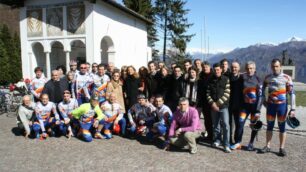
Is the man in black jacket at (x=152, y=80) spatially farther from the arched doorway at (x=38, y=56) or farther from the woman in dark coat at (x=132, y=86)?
the arched doorway at (x=38, y=56)

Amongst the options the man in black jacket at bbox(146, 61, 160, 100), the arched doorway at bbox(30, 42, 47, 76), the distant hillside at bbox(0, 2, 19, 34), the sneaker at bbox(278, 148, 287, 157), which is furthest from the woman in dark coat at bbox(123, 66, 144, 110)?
the distant hillside at bbox(0, 2, 19, 34)

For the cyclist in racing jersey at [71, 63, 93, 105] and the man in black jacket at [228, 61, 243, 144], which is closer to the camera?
the man in black jacket at [228, 61, 243, 144]

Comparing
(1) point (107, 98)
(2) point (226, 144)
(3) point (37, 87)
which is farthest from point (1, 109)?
(2) point (226, 144)

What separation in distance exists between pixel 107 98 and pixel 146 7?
2239cm

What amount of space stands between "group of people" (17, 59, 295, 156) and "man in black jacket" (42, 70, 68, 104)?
0.08 feet

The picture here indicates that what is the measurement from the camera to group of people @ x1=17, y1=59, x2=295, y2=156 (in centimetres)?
538

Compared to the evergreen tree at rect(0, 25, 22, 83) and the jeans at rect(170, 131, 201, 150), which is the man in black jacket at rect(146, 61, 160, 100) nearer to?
the jeans at rect(170, 131, 201, 150)

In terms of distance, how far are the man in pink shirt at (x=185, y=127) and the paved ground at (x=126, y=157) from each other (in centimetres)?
25

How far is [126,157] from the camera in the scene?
207 inches

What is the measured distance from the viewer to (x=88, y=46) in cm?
1444

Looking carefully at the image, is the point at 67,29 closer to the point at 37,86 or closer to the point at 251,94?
the point at 37,86

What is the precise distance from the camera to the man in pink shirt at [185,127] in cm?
550

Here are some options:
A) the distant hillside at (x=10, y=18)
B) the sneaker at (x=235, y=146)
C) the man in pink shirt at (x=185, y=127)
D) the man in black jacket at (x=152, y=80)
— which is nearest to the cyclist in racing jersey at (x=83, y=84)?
the man in black jacket at (x=152, y=80)

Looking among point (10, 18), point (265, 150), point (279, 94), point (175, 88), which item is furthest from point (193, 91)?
point (10, 18)
